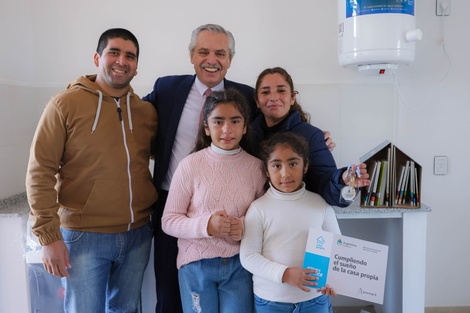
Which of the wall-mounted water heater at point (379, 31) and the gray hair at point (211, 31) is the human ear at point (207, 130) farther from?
the wall-mounted water heater at point (379, 31)

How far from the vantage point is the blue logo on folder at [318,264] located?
4.22 ft

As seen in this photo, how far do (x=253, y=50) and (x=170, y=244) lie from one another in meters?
1.22

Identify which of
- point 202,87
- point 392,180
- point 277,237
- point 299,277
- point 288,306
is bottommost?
point 288,306

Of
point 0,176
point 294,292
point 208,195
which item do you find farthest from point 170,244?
point 0,176

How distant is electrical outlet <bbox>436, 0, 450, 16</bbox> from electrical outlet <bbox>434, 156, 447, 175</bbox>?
80 centimetres

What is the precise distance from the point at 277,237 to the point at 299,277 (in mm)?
147

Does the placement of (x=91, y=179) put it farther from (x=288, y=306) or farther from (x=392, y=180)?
(x=392, y=180)

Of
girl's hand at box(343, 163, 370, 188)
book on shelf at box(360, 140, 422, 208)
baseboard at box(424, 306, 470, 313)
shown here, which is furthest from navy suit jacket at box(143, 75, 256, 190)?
baseboard at box(424, 306, 470, 313)

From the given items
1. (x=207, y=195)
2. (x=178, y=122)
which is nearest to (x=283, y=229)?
(x=207, y=195)

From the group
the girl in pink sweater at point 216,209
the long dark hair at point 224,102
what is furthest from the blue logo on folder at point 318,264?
the long dark hair at point 224,102

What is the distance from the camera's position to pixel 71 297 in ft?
4.68

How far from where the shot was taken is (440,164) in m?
2.32

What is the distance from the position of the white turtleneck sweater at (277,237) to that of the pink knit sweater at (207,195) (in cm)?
6

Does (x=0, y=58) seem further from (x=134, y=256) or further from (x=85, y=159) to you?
(x=134, y=256)
